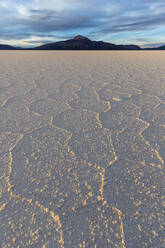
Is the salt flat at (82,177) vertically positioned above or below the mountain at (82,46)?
above

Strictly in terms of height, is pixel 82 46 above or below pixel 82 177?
below

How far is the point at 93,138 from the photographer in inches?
42.1

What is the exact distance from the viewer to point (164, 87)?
2227 mm

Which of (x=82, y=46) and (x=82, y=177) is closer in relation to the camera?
(x=82, y=177)

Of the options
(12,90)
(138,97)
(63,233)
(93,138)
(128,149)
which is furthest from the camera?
(12,90)

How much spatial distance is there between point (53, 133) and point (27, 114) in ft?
1.42

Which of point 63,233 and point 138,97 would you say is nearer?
point 63,233

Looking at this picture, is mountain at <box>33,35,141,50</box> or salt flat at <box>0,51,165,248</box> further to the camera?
mountain at <box>33,35,141,50</box>

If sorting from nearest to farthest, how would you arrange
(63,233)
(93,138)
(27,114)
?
1. (63,233)
2. (93,138)
3. (27,114)

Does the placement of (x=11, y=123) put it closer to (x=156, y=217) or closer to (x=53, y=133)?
(x=53, y=133)

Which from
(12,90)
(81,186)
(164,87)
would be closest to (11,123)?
(81,186)

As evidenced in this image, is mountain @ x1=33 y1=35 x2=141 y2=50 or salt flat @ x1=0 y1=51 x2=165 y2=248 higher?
salt flat @ x1=0 y1=51 x2=165 y2=248

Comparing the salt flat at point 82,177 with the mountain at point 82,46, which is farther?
the mountain at point 82,46

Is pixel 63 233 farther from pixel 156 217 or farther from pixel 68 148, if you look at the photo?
pixel 68 148
